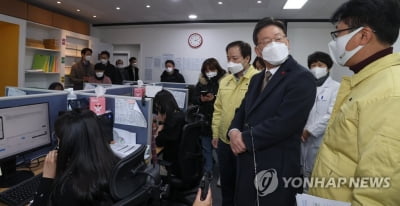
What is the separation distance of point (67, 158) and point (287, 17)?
5861 mm

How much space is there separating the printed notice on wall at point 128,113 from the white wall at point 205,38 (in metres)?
4.95

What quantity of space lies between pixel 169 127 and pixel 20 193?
1.14 metres

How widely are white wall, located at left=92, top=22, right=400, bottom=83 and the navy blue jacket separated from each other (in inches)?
208

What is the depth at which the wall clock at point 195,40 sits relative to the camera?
6.88 meters

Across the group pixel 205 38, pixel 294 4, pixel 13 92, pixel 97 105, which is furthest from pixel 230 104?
pixel 205 38

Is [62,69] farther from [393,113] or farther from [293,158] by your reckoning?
[393,113]

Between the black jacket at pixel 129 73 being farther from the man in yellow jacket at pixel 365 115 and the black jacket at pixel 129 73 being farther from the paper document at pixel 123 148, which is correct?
the man in yellow jacket at pixel 365 115

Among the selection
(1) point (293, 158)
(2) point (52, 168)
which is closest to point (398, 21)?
(1) point (293, 158)

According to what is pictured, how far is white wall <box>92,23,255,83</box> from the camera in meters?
6.65

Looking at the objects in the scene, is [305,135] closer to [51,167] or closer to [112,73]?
[51,167]

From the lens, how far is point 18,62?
504cm

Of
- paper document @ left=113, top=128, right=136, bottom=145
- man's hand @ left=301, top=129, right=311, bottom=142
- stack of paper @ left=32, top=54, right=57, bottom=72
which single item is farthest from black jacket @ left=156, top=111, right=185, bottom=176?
stack of paper @ left=32, top=54, right=57, bottom=72

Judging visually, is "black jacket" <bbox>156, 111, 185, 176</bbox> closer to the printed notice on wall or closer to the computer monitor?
the printed notice on wall

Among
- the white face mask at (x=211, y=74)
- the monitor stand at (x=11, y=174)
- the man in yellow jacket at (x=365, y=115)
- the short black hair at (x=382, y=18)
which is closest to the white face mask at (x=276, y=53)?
the man in yellow jacket at (x=365, y=115)
